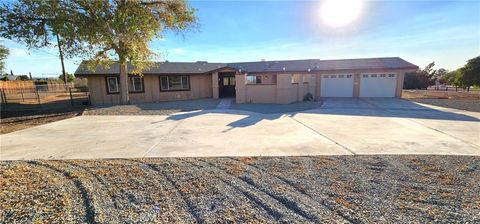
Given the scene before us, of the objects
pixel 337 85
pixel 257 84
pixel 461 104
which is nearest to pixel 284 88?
pixel 257 84

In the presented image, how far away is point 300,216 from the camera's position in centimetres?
280

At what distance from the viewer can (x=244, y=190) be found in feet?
11.5

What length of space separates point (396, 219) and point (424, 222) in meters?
0.30

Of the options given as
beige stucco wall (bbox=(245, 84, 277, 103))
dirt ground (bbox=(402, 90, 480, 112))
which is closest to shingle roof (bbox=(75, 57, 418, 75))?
dirt ground (bbox=(402, 90, 480, 112))

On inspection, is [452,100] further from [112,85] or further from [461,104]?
[112,85]

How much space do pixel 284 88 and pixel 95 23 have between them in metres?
11.6

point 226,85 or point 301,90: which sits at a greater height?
point 226,85

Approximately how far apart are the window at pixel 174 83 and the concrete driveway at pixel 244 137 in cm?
857

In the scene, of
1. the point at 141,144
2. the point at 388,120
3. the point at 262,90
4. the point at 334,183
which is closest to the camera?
the point at 334,183

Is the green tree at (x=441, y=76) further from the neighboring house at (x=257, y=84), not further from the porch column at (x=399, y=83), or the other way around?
the porch column at (x=399, y=83)

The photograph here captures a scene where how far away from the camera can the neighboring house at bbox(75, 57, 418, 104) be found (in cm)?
1599

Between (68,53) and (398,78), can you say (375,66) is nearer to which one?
(398,78)

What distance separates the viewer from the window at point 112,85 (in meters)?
16.6

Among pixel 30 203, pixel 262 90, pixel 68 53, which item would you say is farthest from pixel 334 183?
pixel 68 53
